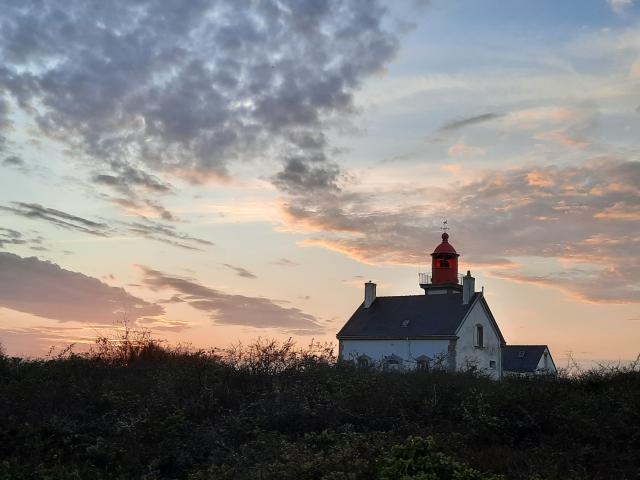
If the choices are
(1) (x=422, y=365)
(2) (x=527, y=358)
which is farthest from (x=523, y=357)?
(1) (x=422, y=365)

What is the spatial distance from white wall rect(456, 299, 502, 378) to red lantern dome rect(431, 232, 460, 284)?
5.07 metres

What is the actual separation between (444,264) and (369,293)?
6060mm

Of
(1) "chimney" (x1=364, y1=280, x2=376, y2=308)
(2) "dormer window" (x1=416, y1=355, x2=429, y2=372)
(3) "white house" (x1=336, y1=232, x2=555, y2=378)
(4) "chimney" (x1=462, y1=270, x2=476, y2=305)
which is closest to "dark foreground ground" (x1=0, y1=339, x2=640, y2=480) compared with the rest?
(2) "dormer window" (x1=416, y1=355, x2=429, y2=372)

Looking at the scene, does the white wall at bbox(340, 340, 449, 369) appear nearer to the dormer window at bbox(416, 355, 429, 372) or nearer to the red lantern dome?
the dormer window at bbox(416, 355, 429, 372)

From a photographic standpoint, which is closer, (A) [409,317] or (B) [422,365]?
(B) [422,365]

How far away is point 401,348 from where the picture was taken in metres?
38.3

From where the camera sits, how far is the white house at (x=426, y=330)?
37.4m

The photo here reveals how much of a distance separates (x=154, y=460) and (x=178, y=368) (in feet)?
15.5

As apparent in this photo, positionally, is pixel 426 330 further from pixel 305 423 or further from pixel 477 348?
pixel 305 423

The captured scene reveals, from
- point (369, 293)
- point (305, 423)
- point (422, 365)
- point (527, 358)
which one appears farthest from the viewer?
point (527, 358)

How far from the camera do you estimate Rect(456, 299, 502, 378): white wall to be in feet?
123

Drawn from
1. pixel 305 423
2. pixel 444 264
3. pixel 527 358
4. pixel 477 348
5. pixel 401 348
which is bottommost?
pixel 305 423

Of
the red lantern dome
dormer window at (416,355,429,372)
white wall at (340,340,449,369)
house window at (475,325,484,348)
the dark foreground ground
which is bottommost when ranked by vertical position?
the dark foreground ground

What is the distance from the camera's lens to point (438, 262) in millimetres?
46062
